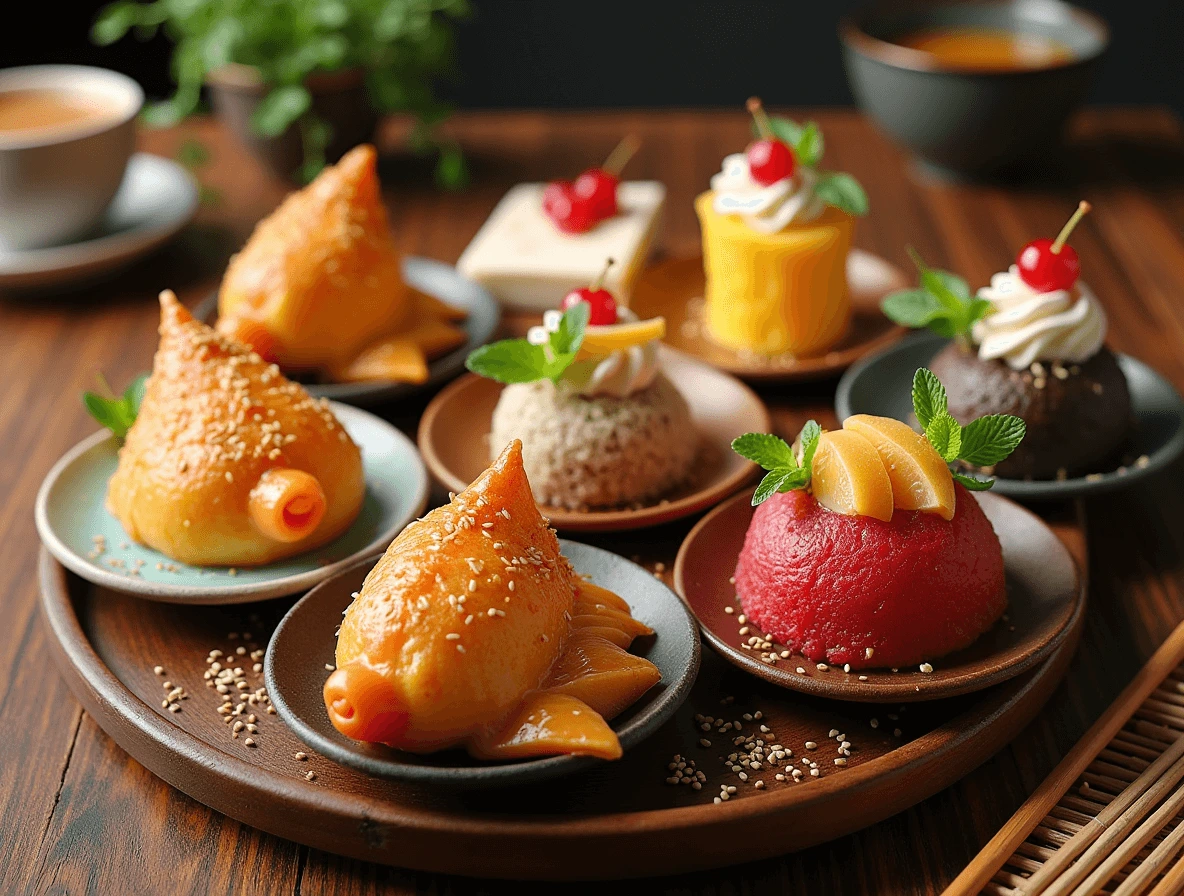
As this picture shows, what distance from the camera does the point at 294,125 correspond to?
379 cm

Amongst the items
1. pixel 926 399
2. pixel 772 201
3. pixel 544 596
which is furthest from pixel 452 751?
pixel 772 201

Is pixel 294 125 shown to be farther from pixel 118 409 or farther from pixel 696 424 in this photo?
pixel 696 424

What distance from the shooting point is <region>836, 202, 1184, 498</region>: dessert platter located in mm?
2420

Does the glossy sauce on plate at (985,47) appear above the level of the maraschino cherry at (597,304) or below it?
above

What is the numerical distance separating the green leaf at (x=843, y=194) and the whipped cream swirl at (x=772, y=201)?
0.03m

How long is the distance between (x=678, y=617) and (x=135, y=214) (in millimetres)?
2369

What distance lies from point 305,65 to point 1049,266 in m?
2.27

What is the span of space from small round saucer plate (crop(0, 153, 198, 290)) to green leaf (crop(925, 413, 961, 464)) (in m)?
2.28

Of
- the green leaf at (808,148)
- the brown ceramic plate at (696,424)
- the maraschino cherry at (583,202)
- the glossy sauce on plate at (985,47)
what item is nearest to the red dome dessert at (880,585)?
the brown ceramic plate at (696,424)

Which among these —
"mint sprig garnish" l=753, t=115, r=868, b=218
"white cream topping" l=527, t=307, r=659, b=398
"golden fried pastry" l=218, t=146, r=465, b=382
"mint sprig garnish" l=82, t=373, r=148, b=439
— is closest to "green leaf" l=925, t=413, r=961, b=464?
"white cream topping" l=527, t=307, r=659, b=398

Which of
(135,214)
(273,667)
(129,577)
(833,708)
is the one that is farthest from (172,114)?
(833,708)

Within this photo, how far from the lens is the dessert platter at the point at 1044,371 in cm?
242

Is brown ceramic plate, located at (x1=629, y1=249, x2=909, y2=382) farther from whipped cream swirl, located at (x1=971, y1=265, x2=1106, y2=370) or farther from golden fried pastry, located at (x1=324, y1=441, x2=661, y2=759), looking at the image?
golden fried pastry, located at (x1=324, y1=441, x2=661, y2=759)

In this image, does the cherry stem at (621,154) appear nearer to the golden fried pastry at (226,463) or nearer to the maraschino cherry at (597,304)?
the maraschino cherry at (597,304)
